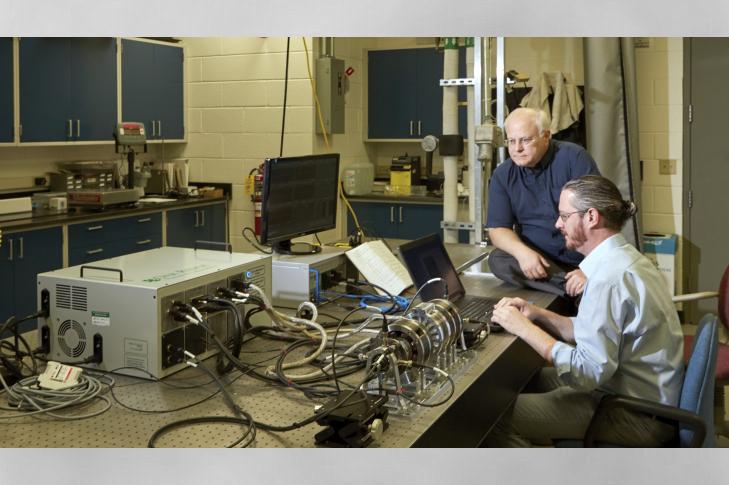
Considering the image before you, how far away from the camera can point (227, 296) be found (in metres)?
2.01

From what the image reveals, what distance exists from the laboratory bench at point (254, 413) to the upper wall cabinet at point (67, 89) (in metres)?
3.22

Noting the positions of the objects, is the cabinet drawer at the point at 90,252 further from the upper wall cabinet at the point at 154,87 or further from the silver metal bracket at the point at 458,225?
the silver metal bracket at the point at 458,225

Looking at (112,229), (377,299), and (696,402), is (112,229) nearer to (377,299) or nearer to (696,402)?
(377,299)

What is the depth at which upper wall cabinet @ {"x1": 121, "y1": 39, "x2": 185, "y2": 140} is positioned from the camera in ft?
17.6

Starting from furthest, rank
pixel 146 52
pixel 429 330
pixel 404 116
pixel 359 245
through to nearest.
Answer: pixel 404 116, pixel 146 52, pixel 359 245, pixel 429 330

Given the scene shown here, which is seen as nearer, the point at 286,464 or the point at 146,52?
the point at 286,464

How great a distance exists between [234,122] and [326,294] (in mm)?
3384

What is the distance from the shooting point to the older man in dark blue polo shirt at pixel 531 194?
3027mm

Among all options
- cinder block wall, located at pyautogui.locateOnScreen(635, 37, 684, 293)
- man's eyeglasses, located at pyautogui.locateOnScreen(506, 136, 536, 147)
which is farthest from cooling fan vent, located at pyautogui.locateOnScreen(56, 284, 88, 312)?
cinder block wall, located at pyautogui.locateOnScreen(635, 37, 684, 293)

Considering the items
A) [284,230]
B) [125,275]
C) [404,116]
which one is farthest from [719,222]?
[125,275]

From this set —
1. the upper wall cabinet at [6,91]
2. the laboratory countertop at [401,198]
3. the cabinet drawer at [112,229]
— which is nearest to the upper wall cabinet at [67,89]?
the upper wall cabinet at [6,91]

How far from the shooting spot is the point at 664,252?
502 centimetres

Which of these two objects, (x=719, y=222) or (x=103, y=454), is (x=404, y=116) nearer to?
(x=719, y=222)

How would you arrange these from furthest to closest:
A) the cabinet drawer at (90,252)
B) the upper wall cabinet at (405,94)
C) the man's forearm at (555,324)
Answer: the upper wall cabinet at (405,94) → the cabinet drawer at (90,252) → the man's forearm at (555,324)
